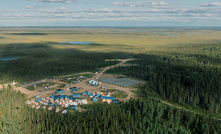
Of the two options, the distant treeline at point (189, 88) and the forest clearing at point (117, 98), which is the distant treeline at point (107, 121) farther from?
the distant treeline at point (189, 88)

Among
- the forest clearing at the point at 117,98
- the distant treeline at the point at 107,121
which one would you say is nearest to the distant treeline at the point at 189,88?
the forest clearing at the point at 117,98

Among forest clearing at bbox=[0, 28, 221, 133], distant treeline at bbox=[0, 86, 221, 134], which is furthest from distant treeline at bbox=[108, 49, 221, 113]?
distant treeline at bbox=[0, 86, 221, 134]

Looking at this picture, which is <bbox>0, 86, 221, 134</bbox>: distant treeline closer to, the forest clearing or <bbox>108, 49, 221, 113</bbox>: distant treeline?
the forest clearing

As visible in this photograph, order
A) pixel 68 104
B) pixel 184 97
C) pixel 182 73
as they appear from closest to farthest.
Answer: pixel 68 104 → pixel 184 97 → pixel 182 73

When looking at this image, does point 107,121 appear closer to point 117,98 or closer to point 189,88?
point 117,98

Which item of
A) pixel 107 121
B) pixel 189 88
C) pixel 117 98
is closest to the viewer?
pixel 107 121

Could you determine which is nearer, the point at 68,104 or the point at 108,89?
the point at 68,104

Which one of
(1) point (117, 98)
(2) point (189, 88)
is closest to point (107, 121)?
(1) point (117, 98)

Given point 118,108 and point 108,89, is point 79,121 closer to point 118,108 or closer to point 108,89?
point 118,108

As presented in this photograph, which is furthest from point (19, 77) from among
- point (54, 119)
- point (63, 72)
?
point (54, 119)
